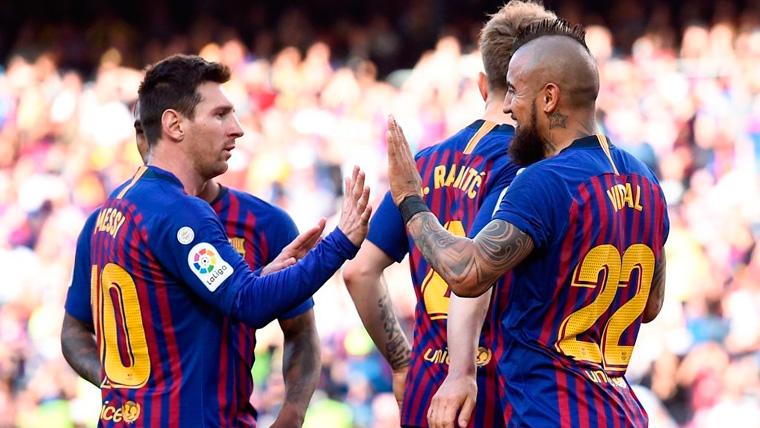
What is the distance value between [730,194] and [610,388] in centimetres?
777

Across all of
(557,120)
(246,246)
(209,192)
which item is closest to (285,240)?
(246,246)

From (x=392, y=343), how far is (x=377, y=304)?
17 cm

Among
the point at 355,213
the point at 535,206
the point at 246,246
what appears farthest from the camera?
the point at 246,246

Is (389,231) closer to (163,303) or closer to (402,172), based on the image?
(402,172)

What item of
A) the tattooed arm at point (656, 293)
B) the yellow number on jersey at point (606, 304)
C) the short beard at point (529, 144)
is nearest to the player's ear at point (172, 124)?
the short beard at point (529, 144)

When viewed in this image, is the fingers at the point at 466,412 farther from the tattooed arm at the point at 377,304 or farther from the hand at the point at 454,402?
the tattooed arm at the point at 377,304

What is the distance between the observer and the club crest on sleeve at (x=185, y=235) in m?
4.20

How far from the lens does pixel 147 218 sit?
4.28 meters

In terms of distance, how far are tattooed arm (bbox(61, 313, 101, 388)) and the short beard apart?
1.89 meters

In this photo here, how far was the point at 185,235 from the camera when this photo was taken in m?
4.21

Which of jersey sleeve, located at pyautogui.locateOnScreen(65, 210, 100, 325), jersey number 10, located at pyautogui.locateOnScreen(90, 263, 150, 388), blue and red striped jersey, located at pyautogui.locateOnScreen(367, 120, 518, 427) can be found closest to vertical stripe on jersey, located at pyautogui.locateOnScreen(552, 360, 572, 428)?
blue and red striped jersey, located at pyautogui.locateOnScreen(367, 120, 518, 427)

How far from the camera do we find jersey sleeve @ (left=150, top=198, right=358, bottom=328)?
4.15 m

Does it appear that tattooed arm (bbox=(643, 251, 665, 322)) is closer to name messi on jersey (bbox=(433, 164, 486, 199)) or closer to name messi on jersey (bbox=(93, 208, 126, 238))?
name messi on jersey (bbox=(433, 164, 486, 199))

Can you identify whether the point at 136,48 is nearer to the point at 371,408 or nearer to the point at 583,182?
the point at 371,408
